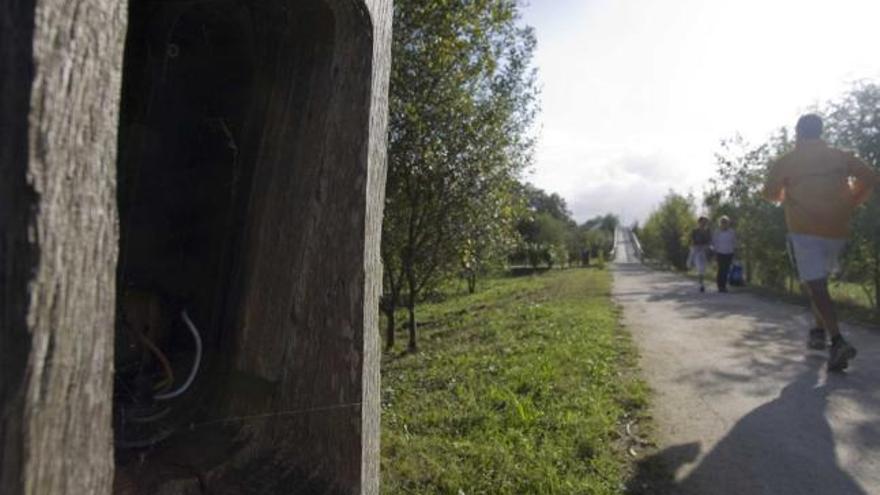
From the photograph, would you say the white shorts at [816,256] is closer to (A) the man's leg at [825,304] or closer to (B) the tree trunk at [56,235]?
(A) the man's leg at [825,304]

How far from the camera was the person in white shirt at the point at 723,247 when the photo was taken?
48.6 feet

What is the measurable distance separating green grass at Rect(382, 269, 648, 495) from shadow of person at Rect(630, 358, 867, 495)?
27 centimetres

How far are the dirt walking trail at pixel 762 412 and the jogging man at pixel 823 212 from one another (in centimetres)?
51

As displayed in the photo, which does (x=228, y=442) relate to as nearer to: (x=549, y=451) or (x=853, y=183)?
(x=549, y=451)

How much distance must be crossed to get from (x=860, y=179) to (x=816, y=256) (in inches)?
28.8

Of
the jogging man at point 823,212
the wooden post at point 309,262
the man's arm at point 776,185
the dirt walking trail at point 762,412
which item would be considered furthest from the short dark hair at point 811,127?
the wooden post at point 309,262

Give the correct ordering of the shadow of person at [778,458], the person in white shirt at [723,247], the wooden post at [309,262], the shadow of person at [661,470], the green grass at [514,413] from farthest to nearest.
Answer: the person in white shirt at [723,247]
the green grass at [514,413]
the shadow of person at [661,470]
the shadow of person at [778,458]
the wooden post at [309,262]

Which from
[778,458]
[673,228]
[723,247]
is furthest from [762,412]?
[673,228]

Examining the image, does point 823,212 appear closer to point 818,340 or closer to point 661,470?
point 818,340

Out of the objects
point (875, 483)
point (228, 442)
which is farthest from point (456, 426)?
point (228, 442)

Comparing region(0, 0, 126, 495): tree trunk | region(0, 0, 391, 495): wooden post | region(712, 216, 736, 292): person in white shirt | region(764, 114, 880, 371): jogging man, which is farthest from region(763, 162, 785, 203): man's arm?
region(712, 216, 736, 292): person in white shirt

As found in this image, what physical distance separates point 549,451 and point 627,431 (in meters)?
0.75

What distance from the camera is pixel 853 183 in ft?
18.5

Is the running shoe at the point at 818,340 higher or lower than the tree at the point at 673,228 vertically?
lower
